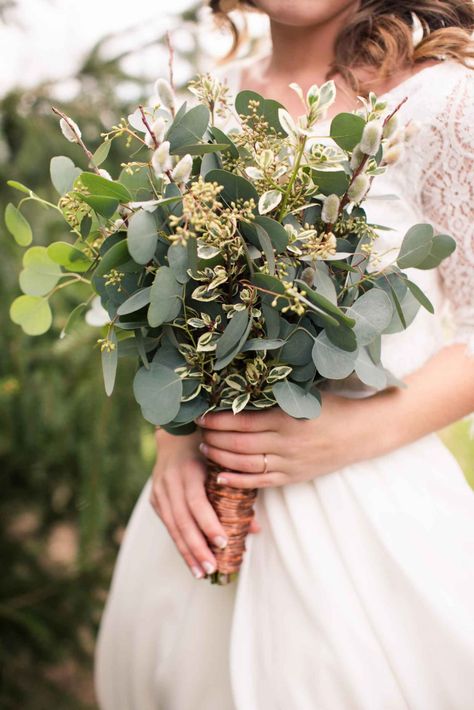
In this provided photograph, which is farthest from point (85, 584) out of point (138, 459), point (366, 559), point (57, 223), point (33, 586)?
point (366, 559)

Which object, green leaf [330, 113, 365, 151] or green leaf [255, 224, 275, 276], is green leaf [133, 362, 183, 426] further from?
green leaf [330, 113, 365, 151]

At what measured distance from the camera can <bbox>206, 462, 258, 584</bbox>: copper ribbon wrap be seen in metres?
1.01

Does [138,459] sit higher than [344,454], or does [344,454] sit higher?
[138,459]

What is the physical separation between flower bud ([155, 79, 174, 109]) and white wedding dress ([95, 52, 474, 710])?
10.9 inches

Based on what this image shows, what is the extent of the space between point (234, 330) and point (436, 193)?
439 mm

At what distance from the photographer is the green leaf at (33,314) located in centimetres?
98

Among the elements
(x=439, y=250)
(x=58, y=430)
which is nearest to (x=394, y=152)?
(x=439, y=250)

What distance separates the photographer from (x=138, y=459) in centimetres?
171

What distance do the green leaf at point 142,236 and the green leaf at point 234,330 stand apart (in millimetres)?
119

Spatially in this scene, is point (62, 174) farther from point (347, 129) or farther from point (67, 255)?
point (347, 129)

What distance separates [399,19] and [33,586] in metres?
1.57

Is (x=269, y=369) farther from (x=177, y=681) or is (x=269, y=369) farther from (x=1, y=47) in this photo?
(x=1, y=47)

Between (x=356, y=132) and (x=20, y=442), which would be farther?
(x=20, y=442)

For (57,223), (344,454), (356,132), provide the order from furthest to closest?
(57,223), (344,454), (356,132)
